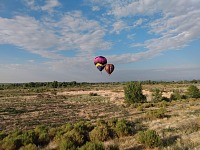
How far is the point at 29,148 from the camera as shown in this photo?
9.73 m

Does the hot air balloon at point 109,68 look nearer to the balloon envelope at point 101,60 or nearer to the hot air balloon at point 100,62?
the hot air balloon at point 100,62

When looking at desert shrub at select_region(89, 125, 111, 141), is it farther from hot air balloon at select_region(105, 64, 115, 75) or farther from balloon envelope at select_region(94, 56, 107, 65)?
hot air balloon at select_region(105, 64, 115, 75)

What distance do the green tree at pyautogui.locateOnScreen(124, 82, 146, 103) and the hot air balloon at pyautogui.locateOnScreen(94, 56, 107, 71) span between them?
231 inches

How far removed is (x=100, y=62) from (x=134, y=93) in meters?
8.12

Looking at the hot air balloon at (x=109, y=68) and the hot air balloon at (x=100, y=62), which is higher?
the hot air balloon at (x=100, y=62)

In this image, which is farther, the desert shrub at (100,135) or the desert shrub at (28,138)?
the desert shrub at (100,135)

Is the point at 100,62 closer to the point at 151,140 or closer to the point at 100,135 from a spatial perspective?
the point at 100,135

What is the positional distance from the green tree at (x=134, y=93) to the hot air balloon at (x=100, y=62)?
231 inches

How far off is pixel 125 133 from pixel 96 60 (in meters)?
21.4

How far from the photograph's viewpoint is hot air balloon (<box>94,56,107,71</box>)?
106 ft

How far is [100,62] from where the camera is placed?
32.3 m

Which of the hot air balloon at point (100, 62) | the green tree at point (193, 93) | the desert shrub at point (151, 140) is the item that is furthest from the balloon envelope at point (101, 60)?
the desert shrub at point (151, 140)

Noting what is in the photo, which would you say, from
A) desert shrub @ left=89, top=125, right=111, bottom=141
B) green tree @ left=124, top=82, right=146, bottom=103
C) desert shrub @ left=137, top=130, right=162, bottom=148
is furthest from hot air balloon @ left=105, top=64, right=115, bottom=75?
desert shrub @ left=137, top=130, right=162, bottom=148

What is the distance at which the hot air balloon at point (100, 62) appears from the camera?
32.3 m
